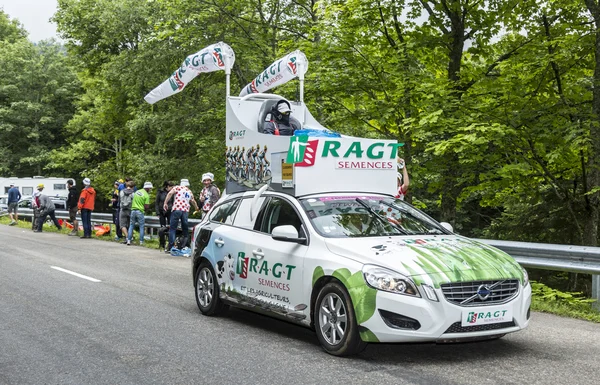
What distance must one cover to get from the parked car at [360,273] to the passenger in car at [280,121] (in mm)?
2339

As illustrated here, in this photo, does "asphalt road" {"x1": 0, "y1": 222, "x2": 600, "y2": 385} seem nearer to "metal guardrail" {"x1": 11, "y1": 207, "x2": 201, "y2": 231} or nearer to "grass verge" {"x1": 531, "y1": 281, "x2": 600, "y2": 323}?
"grass verge" {"x1": 531, "y1": 281, "x2": 600, "y2": 323}

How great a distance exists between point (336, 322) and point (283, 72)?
7820 millimetres

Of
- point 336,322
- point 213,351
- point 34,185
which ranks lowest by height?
point 213,351

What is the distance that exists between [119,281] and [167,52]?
18.6m

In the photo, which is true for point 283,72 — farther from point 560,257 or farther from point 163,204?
point 163,204

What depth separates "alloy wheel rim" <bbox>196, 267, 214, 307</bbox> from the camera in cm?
869

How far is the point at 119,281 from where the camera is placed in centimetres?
1193

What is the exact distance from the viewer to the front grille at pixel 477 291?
597cm

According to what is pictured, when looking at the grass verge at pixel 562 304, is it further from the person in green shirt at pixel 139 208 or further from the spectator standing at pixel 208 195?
the person in green shirt at pixel 139 208

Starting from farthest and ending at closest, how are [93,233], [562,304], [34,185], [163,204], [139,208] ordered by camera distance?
[34,185], [93,233], [139,208], [163,204], [562,304]

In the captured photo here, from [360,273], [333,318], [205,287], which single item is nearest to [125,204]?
[205,287]

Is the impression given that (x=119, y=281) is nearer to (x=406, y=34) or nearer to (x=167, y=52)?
(x=406, y=34)

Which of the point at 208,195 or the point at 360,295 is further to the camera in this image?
the point at 208,195

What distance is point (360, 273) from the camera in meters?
6.21
